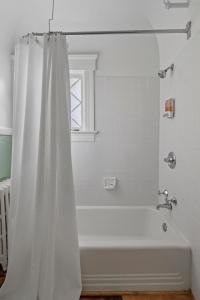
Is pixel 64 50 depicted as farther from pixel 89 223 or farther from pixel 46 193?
pixel 89 223

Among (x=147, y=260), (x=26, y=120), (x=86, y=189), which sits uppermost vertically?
(x=26, y=120)

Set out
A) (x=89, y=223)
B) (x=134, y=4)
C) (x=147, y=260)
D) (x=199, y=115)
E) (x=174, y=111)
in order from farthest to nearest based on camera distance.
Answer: (x=89, y=223) → (x=134, y=4) → (x=174, y=111) → (x=147, y=260) → (x=199, y=115)

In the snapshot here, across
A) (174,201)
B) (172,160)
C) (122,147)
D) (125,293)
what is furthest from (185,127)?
(125,293)

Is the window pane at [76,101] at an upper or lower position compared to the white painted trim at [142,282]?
upper

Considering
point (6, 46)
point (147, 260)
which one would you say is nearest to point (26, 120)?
point (6, 46)

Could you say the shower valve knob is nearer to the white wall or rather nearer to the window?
the white wall

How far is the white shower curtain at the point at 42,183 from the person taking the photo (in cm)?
150

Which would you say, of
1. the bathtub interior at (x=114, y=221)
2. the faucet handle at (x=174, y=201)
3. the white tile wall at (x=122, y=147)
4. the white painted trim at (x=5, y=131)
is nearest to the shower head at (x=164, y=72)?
the white tile wall at (x=122, y=147)

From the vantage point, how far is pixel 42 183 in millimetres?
1513

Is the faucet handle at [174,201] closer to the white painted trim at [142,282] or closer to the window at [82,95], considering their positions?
the white painted trim at [142,282]

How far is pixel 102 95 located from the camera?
247 cm

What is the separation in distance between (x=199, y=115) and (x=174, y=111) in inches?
19.0

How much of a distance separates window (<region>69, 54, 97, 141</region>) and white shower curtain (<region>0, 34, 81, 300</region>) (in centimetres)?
88

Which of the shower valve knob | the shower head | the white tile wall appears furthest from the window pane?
the shower valve knob
